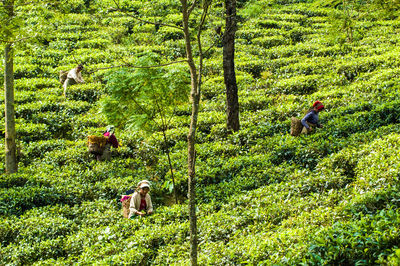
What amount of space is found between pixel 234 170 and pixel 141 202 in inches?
122

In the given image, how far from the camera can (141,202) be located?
32.2ft

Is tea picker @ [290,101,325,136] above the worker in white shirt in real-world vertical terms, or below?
below

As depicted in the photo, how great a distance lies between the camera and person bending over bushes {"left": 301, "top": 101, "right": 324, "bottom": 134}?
11.7 metres

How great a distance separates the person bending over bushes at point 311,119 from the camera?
1167 centimetres

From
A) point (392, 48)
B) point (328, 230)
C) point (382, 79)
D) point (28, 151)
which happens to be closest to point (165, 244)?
point (328, 230)

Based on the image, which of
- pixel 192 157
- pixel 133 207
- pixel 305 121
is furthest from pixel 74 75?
pixel 192 157

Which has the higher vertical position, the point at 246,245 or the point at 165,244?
the point at 246,245

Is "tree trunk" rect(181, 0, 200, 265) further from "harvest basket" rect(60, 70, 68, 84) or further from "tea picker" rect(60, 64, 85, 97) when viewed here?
"harvest basket" rect(60, 70, 68, 84)

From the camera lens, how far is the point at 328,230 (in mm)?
6086

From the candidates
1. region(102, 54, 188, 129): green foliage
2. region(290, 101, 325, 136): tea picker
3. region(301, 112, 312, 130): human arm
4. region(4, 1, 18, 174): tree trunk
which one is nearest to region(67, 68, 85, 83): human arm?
region(4, 1, 18, 174): tree trunk

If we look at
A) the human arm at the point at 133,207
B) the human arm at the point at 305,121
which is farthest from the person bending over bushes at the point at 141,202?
the human arm at the point at 305,121

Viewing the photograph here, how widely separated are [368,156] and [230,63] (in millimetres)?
5716

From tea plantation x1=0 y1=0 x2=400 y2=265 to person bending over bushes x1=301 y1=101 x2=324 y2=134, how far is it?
0.95 ft

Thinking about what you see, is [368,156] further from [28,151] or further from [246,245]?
[28,151]
